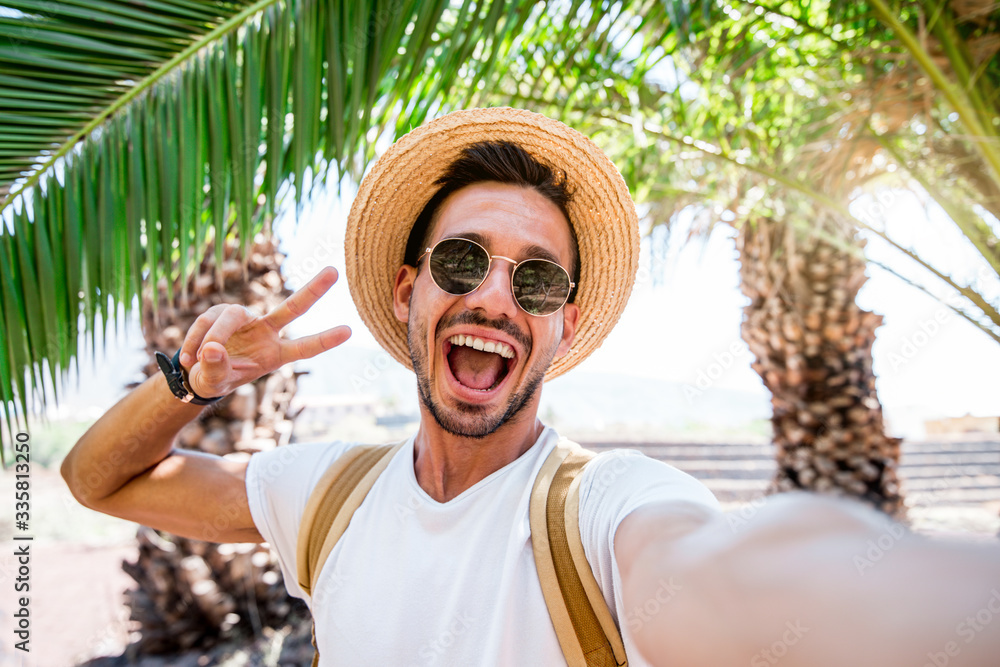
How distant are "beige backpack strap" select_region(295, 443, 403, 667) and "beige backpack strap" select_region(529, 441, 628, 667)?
0.50 metres

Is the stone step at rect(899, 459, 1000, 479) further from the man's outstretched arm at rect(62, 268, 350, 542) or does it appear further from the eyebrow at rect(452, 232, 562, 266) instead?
the man's outstretched arm at rect(62, 268, 350, 542)

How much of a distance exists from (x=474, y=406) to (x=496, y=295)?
0.99ft

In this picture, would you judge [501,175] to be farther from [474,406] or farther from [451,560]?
[451,560]

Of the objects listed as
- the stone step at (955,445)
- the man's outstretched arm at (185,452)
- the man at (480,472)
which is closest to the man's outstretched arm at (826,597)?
the man at (480,472)

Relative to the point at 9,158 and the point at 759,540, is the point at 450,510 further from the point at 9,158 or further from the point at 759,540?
the point at 9,158

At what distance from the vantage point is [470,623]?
1163 mm

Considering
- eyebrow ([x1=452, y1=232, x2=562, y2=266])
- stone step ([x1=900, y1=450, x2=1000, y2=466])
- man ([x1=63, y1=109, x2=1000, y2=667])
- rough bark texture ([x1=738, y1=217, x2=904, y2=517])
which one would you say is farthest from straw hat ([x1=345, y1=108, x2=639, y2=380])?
stone step ([x1=900, y1=450, x2=1000, y2=466])

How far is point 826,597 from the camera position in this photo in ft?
1.77

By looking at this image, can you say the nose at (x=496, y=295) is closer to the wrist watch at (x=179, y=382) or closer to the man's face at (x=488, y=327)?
the man's face at (x=488, y=327)

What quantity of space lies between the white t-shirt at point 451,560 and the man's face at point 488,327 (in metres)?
0.17

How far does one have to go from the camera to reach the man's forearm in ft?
5.10

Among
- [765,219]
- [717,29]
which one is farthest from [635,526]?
[765,219]

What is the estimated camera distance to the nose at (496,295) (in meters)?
1.51

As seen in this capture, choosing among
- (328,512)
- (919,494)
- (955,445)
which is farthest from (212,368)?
(955,445)
